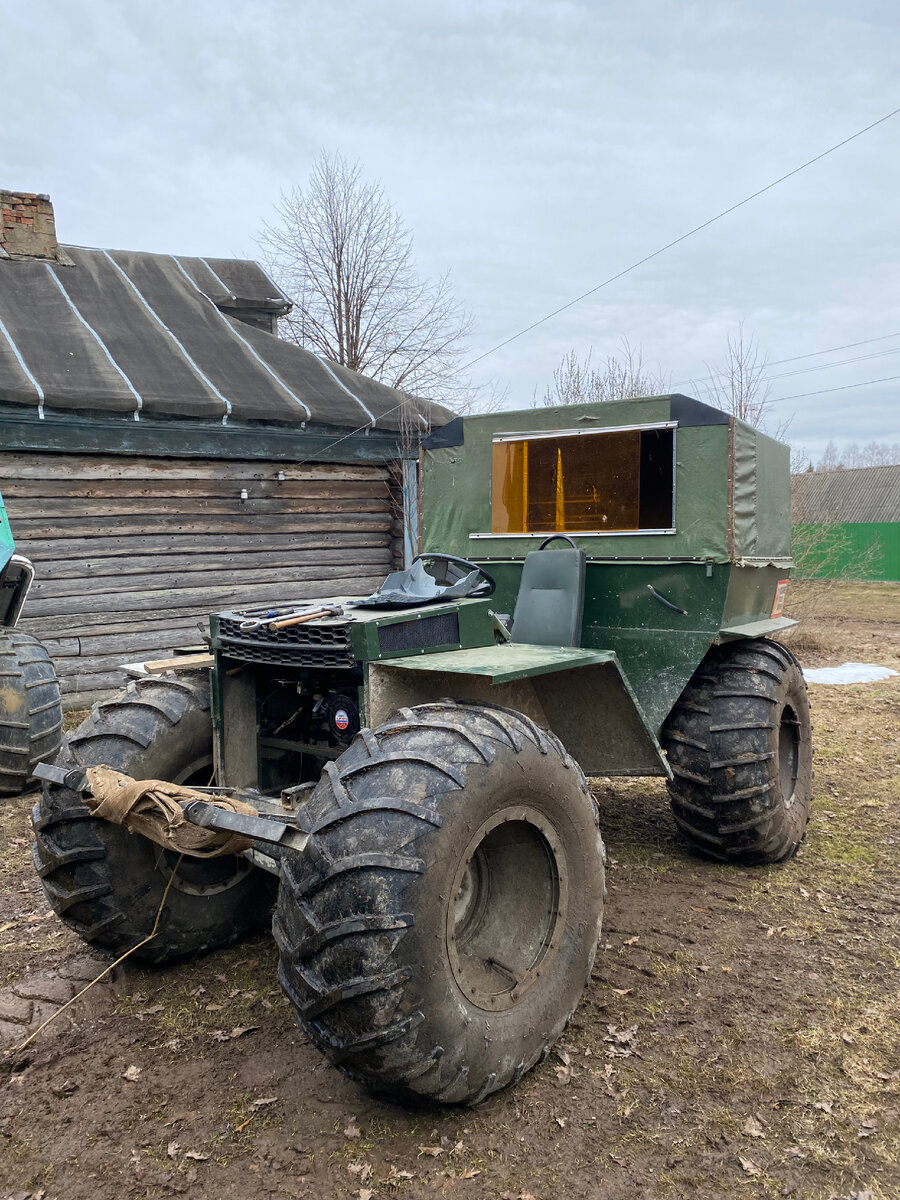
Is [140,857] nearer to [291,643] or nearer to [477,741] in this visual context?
[291,643]

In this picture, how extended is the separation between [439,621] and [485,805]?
3.31 feet

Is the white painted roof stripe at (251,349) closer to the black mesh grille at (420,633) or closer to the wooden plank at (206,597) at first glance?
the wooden plank at (206,597)

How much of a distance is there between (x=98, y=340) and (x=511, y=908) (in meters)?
8.74

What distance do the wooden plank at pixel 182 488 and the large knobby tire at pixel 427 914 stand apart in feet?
24.5

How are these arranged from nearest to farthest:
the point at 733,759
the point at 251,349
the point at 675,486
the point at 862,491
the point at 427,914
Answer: the point at 427,914 < the point at 733,759 < the point at 675,486 < the point at 251,349 < the point at 862,491

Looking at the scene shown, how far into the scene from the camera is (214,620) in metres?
3.57

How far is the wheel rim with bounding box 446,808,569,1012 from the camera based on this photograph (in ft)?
9.53

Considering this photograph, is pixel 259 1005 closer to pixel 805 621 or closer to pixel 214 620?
pixel 214 620

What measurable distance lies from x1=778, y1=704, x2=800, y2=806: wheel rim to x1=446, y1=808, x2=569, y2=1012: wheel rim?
263cm

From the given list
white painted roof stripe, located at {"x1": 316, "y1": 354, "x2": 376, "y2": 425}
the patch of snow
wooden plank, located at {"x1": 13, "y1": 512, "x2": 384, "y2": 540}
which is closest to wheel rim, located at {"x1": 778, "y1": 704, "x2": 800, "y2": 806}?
the patch of snow

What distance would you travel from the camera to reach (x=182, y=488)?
9.83 m

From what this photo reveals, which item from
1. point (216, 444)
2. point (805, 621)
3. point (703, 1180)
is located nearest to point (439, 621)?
point (703, 1180)

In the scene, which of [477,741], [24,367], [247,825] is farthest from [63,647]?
[477,741]

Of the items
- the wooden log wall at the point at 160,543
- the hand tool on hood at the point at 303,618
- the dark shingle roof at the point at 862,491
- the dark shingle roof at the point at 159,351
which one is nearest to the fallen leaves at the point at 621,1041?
the hand tool on hood at the point at 303,618
